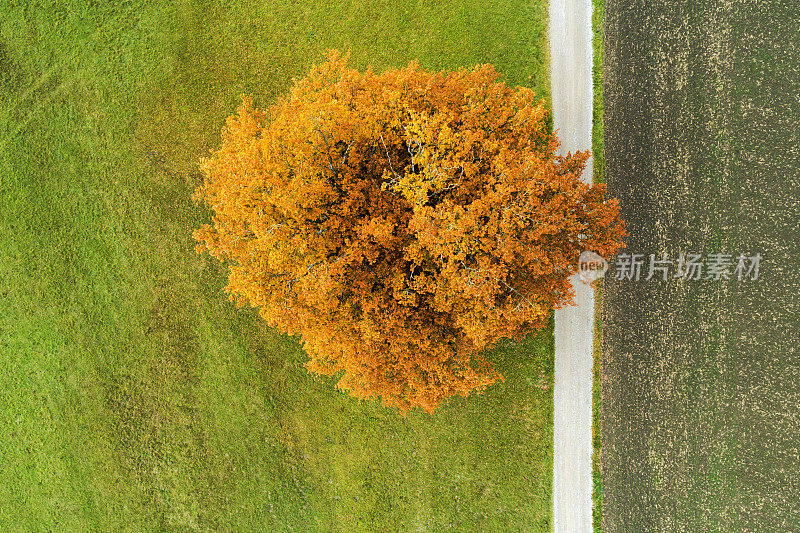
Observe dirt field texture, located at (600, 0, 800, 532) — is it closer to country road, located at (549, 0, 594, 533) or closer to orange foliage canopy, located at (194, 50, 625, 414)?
country road, located at (549, 0, 594, 533)

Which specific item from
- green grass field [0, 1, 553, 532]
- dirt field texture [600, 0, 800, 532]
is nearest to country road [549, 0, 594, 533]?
green grass field [0, 1, 553, 532]

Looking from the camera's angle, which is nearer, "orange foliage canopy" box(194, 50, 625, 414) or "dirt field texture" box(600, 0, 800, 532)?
"orange foliage canopy" box(194, 50, 625, 414)

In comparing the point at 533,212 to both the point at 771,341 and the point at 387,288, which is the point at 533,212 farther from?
the point at 771,341

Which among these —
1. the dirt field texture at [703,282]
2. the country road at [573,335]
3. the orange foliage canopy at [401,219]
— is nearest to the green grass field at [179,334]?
the country road at [573,335]

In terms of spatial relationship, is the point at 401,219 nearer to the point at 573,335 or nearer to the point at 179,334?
the point at 573,335

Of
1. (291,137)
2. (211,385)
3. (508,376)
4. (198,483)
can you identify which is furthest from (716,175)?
(198,483)

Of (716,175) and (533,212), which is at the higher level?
(716,175)

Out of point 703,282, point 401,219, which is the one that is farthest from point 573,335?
point 401,219

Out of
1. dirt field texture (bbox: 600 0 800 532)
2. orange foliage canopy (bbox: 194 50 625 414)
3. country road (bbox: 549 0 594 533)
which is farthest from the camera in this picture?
country road (bbox: 549 0 594 533)

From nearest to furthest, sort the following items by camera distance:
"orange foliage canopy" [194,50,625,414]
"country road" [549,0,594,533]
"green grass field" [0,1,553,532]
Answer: "orange foliage canopy" [194,50,625,414]
"country road" [549,0,594,533]
"green grass field" [0,1,553,532]
